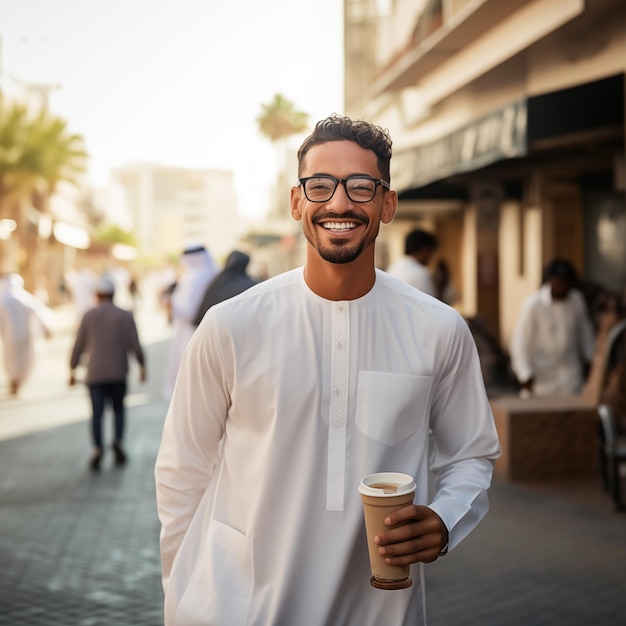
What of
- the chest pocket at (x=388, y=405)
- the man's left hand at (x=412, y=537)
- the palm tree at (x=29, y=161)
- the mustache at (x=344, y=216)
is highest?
the palm tree at (x=29, y=161)

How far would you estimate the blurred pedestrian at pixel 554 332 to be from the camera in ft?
29.5

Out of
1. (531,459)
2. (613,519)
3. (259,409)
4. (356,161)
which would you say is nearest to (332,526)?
(259,409)

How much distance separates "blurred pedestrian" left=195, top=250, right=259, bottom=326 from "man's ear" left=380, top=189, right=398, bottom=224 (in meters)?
3.85

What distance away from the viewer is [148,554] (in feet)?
21.5

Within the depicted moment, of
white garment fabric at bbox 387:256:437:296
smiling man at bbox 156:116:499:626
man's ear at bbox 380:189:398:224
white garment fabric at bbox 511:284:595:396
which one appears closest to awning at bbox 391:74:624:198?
white garment fabric at bbox 511:284:595:396

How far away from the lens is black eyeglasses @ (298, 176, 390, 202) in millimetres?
2578

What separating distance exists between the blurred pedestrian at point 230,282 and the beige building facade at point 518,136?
423 centimetres

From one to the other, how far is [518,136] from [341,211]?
806 cm

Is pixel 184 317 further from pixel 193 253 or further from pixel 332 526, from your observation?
pixel 332 526

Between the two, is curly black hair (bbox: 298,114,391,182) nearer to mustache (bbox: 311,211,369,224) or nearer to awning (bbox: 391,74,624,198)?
mustache (bbox: 311,211,369,224)

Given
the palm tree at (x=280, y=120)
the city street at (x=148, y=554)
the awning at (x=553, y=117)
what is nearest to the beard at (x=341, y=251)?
the city street at (x=148, y=554)

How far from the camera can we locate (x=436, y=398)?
2736 millimetres

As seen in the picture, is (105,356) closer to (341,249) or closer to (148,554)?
(148,554)

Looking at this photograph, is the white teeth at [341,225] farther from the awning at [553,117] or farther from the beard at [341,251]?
the awning at [553,117]
